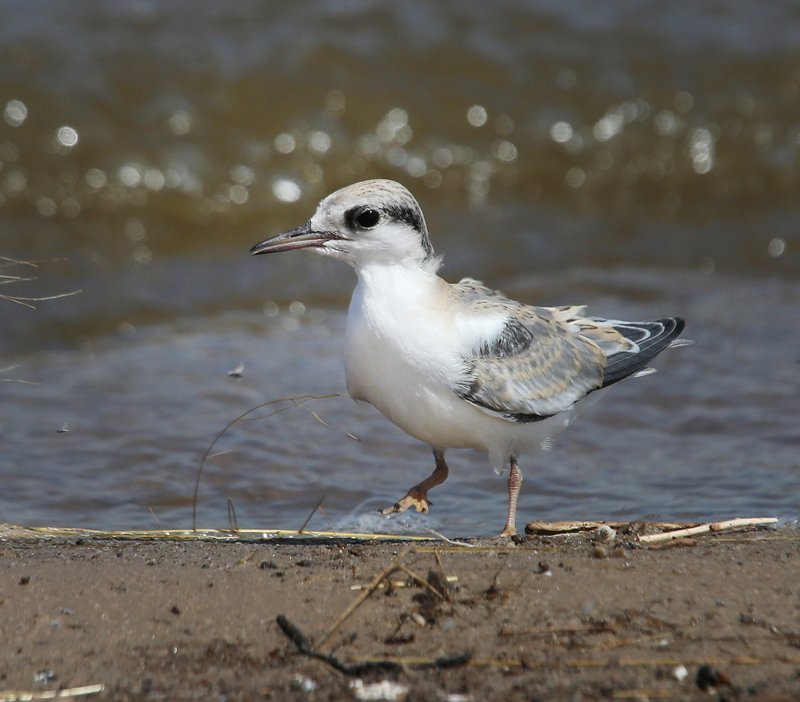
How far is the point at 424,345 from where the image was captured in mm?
4875

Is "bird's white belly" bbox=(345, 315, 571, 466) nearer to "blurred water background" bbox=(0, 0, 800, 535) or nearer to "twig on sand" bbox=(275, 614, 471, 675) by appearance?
"blurred water background" bbox=(0, 0, 800, 535)

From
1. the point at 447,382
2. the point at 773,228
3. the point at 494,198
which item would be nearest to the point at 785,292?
the point at 773,228

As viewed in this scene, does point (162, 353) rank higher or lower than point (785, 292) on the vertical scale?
lower

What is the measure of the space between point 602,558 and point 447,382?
3.21 ft

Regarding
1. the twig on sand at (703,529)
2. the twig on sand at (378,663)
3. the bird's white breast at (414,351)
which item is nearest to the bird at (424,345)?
the bird's white breast at (414,351)

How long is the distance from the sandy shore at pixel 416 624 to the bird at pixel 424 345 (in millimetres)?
637

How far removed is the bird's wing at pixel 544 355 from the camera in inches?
201

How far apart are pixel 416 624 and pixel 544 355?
1.97 m

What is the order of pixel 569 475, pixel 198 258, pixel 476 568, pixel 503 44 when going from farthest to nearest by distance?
pixel 503 44, pixel 198 258, pixel 569 475, pixel 476 568

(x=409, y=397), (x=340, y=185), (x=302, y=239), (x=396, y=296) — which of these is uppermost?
(x=340, y=185)

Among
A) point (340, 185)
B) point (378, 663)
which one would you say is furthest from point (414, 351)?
point (340, 185)

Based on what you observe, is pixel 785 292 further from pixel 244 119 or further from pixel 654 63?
pixel 244 119

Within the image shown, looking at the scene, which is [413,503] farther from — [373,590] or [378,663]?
[378,663]

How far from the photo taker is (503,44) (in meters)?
12.5
